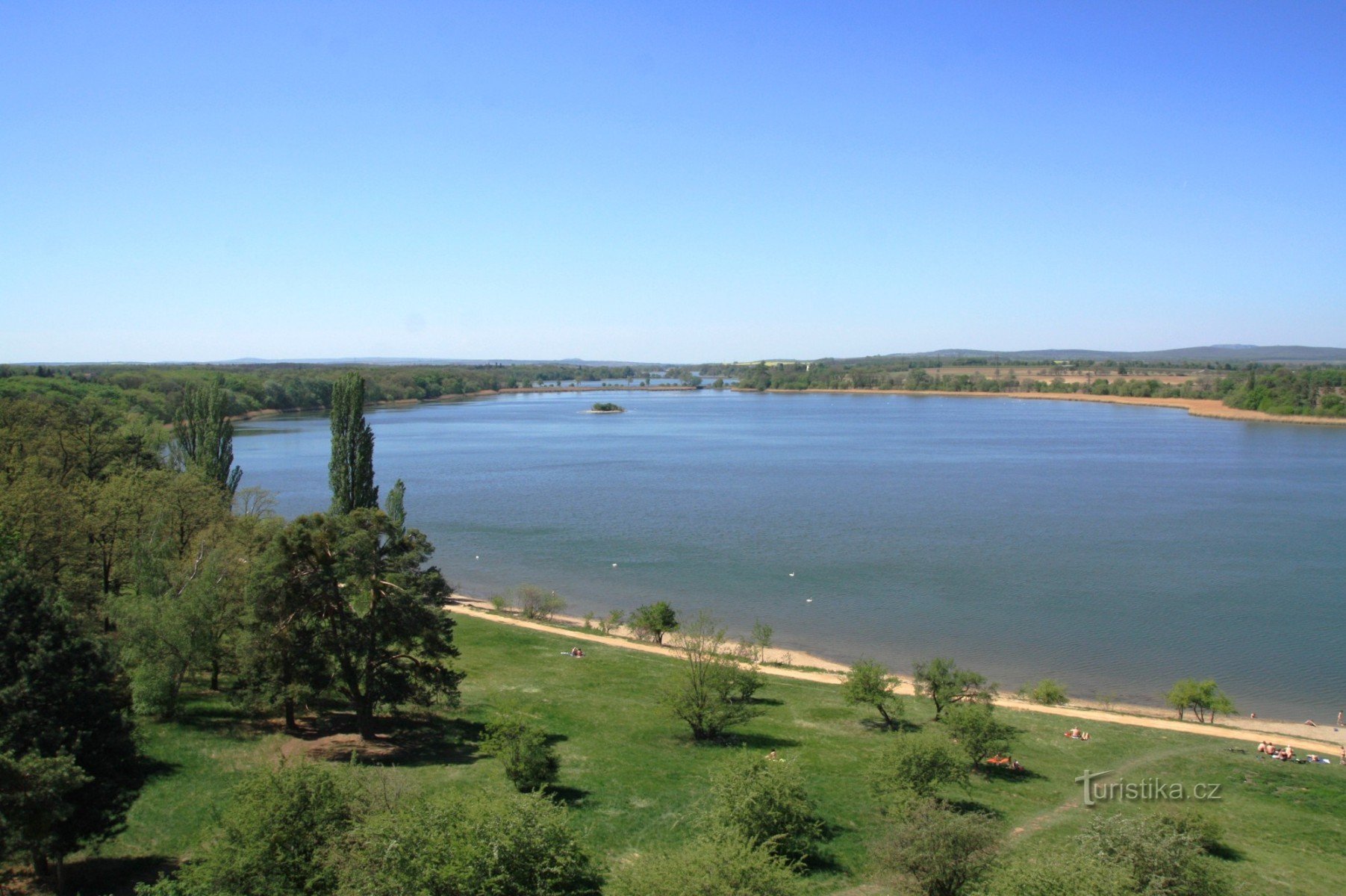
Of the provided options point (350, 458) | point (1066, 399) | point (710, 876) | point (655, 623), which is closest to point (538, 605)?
point (655, 623)

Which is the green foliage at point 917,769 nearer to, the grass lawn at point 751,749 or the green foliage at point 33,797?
the grass lawn at point 751,749

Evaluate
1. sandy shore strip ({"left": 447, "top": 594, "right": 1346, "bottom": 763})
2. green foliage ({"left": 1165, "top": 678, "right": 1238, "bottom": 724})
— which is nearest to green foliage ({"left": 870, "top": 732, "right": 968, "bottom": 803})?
sandy shore strip ({"left": 447, "top": 594, "right": 1346, "bottom": 763})

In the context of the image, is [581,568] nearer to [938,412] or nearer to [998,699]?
[998,699]

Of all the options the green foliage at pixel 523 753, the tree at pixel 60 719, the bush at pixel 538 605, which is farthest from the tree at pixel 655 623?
the tree at pixel 60 719

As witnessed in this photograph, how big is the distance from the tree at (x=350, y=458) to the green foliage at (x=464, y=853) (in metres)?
22.7

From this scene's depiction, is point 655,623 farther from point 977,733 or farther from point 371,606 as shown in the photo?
point 977,733

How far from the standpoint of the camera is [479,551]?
3919 centimetres

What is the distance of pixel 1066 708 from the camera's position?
21.0 meters

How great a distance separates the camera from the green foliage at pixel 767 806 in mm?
11148

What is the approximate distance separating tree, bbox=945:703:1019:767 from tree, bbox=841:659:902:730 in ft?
8.20

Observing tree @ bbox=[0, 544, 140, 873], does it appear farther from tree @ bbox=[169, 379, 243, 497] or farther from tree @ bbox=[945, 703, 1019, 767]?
tree @ bbox=[169, 379, 243, 497]

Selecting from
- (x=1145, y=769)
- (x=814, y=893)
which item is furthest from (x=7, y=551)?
(x=1145, y=769)

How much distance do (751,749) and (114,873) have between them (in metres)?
10.2

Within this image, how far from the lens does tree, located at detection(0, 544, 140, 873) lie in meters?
9.62
